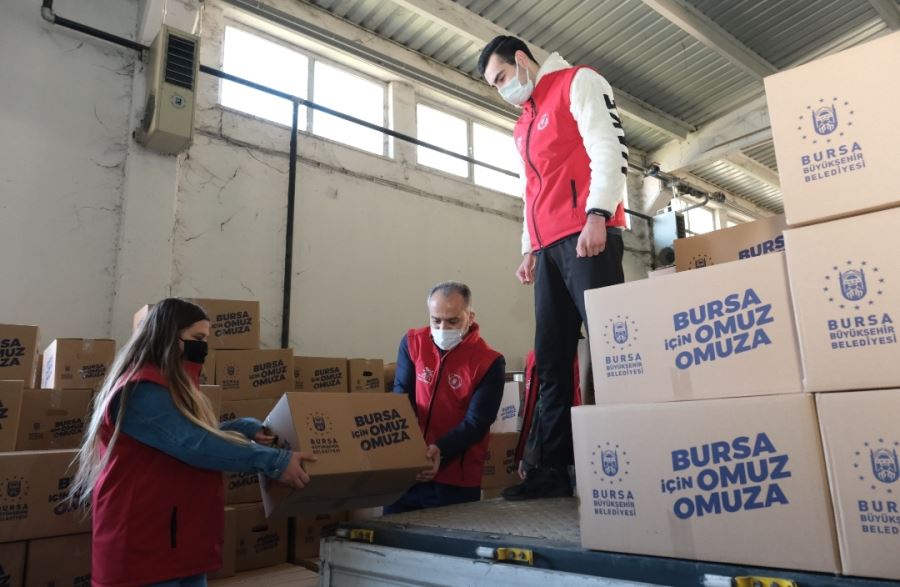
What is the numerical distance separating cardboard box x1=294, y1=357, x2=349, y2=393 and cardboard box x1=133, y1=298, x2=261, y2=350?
0.31 m

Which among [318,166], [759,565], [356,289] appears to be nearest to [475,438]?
[759,565]

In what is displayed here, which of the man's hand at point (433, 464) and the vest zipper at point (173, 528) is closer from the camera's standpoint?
the vest zipper at point (173, 528)

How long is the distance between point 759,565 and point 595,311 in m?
0.52

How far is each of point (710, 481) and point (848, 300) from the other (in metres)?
0.36

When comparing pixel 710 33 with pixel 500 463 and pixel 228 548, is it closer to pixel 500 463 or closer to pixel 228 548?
pixel 500 463

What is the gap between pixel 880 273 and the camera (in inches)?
34.7

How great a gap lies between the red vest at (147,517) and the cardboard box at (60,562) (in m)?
0.65

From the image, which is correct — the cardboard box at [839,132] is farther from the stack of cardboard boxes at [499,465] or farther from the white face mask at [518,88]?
the stack of cardboard boxes at [499,465]

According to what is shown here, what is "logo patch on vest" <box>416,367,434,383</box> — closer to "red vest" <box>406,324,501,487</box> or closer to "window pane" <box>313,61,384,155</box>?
"red vest" <box>406,324,501,487</box>

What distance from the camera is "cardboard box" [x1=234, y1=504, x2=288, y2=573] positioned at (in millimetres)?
2436

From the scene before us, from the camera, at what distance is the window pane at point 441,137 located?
500cm

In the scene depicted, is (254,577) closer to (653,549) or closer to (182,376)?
(182,376)

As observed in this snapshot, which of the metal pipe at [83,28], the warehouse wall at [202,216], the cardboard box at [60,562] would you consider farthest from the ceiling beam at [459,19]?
the cardboard box at [60,562]

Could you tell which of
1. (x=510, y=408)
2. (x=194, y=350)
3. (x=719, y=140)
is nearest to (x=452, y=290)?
(x=194, y=350)
